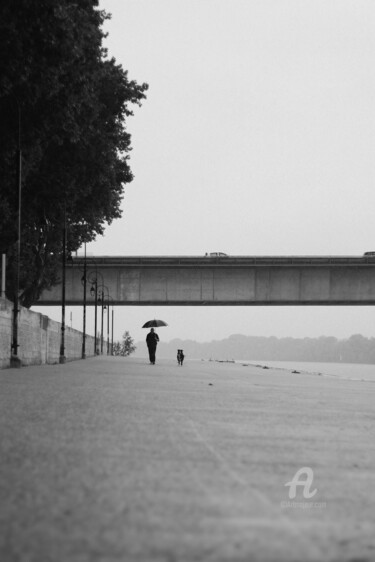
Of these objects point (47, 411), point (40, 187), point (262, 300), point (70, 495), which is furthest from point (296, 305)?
point (70, 495)

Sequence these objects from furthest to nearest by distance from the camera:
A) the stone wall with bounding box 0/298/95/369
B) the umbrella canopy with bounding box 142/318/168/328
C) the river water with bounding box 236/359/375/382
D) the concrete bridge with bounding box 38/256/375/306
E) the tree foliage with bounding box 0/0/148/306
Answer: the concrete bridge with bounding box 38/256/375/306, the umbrella canopy with bounding box 142/318/168/328, the river water with bounding box 236/359/375/382, the stone wall with bounding box 0/298/95/369, the tree foliage with bounding box 0/0/148/306

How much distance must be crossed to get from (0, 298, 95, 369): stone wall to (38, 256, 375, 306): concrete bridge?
26.7 meters

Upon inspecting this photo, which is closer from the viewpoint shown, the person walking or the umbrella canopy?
the person walking

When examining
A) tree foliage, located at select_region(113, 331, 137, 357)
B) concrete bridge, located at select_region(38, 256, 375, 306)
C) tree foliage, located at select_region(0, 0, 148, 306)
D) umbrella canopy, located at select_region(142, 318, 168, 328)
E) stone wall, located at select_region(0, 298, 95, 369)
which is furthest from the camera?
tree foliage, located at select_region(113, 331, 137, 357)

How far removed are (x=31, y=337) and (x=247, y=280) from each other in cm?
3902

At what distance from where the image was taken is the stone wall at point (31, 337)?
24156 mm

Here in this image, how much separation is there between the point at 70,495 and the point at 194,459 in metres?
1.33

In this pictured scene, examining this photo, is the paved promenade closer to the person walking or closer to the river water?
the river water

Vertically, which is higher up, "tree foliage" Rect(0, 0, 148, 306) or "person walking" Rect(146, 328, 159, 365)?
"tree foliage" Rect(0, 0, 148, 306)

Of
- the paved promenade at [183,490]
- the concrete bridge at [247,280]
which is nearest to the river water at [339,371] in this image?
the concrete bridge at [247,280]

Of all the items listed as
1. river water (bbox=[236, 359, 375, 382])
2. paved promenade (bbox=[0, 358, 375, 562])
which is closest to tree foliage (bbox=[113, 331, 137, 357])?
river water (bbox=[236, 359, 375, 382])

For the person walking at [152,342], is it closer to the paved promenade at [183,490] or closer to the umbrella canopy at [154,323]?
the umbrella canopy at [154,323]

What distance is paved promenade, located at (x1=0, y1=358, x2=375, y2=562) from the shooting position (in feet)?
6.93

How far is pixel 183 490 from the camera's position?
3102 mm
